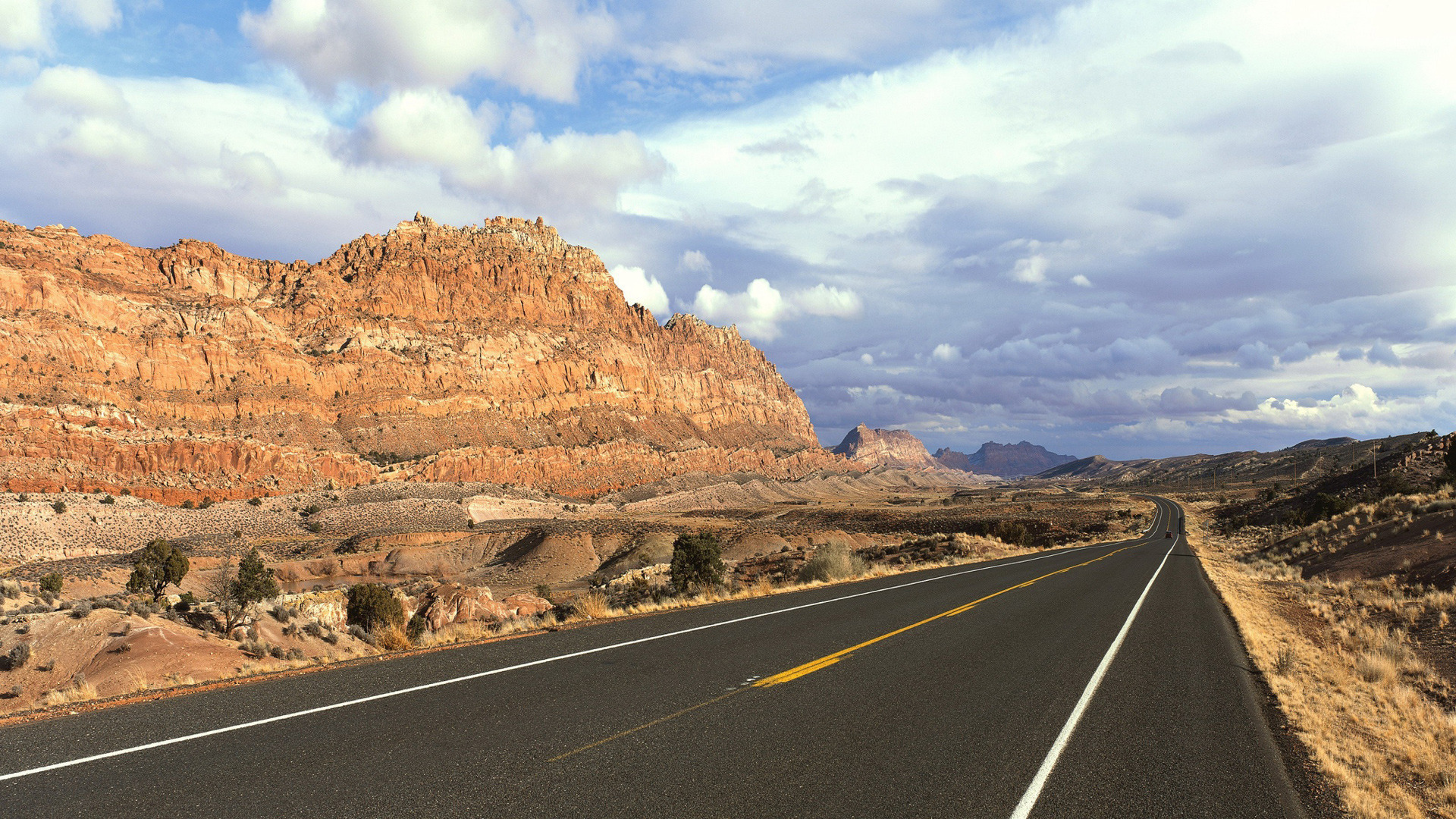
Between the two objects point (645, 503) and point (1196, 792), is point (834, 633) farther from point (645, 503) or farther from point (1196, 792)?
point (645, 503)

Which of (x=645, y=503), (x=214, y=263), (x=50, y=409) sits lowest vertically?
(x=645, y=503)

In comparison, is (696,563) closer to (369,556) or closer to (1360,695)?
(1360,695)

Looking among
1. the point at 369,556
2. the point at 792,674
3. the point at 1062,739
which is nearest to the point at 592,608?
the point at 792,674

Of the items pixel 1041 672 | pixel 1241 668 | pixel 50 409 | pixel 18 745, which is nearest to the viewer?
pixel 18 745

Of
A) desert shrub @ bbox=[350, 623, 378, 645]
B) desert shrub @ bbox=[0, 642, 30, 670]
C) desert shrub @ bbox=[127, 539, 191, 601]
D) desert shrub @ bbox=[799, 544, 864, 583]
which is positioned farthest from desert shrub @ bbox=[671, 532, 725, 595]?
desert shrub @ bbox=[127, 539, 191, 601]

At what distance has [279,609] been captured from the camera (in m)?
22.5

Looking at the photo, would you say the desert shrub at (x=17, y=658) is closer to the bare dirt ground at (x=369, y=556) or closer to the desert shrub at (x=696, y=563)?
the bare dirt ground at (x=369, y=556)

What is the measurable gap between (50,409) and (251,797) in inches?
4536

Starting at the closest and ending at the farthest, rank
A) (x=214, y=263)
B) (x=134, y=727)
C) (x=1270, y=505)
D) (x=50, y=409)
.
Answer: (x=134, y=727)
(x=1270, y=505)
(x=50, y=409)
(x=214, y=263)

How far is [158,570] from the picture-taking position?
47.5 m

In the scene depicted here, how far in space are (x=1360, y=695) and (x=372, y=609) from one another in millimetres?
29772

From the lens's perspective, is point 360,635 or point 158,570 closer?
point 360,635

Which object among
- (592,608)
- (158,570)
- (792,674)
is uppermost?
(792,674)

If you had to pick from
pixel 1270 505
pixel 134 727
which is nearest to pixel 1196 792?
pixel 134 727
